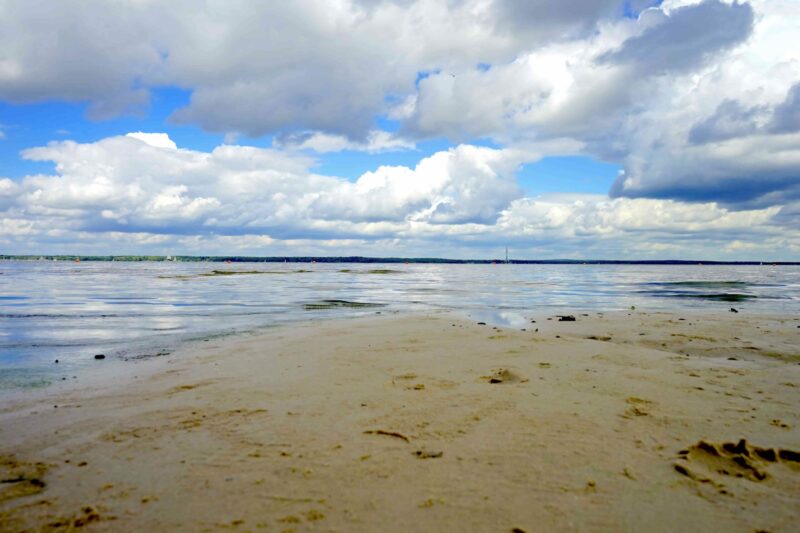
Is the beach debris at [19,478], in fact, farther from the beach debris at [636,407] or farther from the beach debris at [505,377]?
the beach debris at [636,407]

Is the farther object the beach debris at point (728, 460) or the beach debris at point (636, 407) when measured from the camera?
the beach debris at point (636, 407)

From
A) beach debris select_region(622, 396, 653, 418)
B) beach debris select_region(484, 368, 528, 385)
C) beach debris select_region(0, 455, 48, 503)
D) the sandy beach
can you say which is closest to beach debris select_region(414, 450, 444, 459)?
the sandy beach

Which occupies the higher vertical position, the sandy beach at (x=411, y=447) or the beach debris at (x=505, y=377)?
the sandy beach at (x=411, y=447)

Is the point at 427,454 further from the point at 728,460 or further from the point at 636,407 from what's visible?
the point at 636,407

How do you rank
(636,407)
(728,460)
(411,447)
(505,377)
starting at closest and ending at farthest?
(728,460)
(411,447)
(636,407)
(505,377)

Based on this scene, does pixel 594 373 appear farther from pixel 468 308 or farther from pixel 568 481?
pixel 468 308

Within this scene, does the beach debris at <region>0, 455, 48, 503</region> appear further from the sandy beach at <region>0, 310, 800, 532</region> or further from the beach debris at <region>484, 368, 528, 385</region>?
the beach debris at <region>484, 368, 528, 385</region>

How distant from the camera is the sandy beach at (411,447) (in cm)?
406

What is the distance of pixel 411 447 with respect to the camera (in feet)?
17.9

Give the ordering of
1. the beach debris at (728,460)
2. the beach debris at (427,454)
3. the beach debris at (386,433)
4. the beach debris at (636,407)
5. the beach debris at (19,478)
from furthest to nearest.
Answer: the beach debris at (636,407) < the beach debris at (386,433) < the beach debris at (427,454) < the beach debris at (728,460) < the beach debris at (19,478)

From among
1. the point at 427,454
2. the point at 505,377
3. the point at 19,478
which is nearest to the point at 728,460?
the point at 427,454

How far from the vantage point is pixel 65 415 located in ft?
22.6

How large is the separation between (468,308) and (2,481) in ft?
72.5

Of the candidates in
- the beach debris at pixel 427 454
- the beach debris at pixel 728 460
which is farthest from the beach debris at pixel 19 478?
the beach debris at pixel 728 460
